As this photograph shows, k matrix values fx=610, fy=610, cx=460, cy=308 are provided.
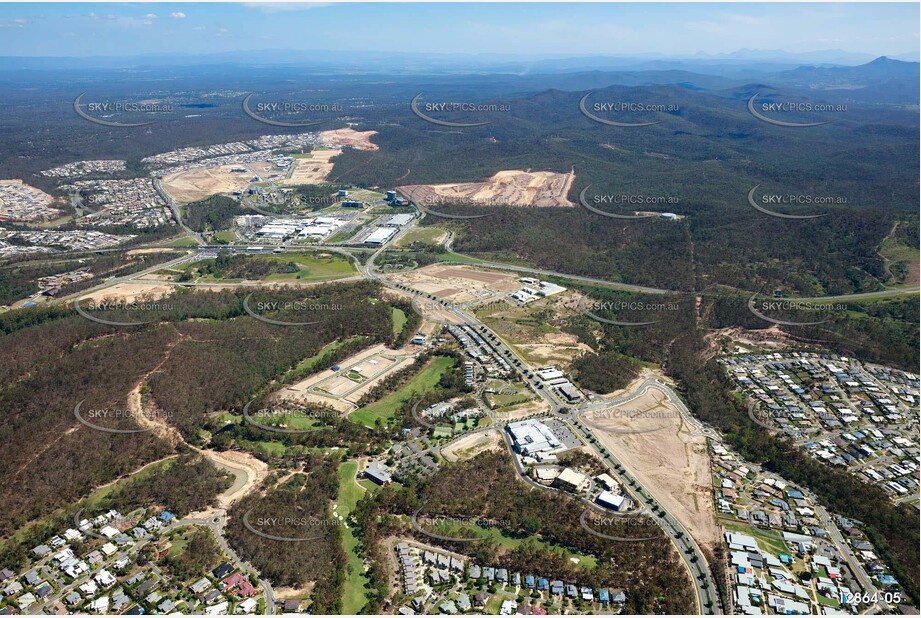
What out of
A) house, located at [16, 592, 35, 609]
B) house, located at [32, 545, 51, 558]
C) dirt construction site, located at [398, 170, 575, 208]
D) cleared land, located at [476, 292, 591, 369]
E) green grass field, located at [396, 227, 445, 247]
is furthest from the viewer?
dirt construction site, located at [398, 170, 575, 208]

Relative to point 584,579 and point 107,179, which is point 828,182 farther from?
point 107,179

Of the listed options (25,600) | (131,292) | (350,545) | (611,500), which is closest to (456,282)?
(131,292)

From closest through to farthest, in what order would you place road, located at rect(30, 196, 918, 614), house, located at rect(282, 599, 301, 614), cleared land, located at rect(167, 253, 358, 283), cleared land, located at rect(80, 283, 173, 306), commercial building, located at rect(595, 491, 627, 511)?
house, located at rect(282, 599, 301, 614)
road, located at rect(30, 196, 918, 614)
commercial building, located at rect(595, 491, 627, 511)
cleared land, located at rect(80, 283, 173, 306)
cleared land, located at rect(167, 253, 358, 283)

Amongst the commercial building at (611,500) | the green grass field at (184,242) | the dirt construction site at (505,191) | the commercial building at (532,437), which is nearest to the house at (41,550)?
the commercial building at (532,437)

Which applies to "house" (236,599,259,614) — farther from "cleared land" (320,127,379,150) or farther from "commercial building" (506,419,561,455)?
"cleared land" (320,127,379,150)

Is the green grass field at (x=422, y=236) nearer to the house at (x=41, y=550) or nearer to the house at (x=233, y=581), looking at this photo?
the house at (x=41, y=550)

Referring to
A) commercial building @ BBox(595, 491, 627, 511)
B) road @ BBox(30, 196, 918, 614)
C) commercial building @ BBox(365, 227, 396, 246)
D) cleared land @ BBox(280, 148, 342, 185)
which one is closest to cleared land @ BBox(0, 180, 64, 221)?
road @ BBox(30, 196, 918, 614)
